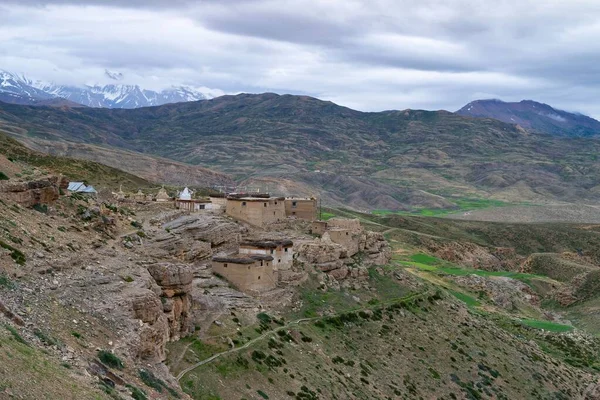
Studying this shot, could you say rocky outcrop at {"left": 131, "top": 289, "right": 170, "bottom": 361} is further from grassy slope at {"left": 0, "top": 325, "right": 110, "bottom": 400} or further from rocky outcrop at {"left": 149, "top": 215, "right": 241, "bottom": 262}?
rocky outcrop at {"left": 149, "top": 215, "right": 241, "bottom": 262}

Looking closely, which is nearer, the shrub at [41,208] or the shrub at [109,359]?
the shrub at [109,359]

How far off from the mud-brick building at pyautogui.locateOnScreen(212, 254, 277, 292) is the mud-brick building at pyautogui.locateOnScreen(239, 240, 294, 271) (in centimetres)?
230

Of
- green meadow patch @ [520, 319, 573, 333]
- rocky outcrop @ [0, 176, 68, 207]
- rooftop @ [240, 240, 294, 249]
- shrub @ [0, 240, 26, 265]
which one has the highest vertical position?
rocky outcrop @ [0, 176, 68, 207]

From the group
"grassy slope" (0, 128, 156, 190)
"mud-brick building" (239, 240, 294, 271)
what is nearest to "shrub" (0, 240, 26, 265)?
"mud-brick building" (239, 240, 294, 271)

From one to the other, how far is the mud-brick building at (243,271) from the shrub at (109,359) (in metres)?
19.3

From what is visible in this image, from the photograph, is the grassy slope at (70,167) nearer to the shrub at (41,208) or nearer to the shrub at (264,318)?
the shrub at (41,208)

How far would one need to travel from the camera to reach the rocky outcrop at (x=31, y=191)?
107 feet

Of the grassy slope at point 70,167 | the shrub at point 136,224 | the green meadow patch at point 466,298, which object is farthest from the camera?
the grassy slope at point 70,167

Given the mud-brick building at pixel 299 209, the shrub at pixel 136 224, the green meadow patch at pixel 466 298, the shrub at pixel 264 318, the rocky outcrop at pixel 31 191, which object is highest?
the rocky outcrop at pixel 31 191

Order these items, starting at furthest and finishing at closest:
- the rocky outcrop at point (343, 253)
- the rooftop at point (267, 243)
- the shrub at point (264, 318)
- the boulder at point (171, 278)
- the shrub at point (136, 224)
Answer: the rocky outcrop at point (343, 253)
the rooftop at point (267, 243)
the shrub at point (136, 224)
the shrub at point (264, 318)
the boulder at point (171, 278)

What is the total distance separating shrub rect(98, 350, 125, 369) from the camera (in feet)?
70.3

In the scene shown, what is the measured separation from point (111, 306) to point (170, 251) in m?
15.1

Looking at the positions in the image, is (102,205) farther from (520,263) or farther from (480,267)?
(520,263)

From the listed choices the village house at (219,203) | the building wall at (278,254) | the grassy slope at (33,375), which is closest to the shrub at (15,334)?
the grassy slope at (33,375)
